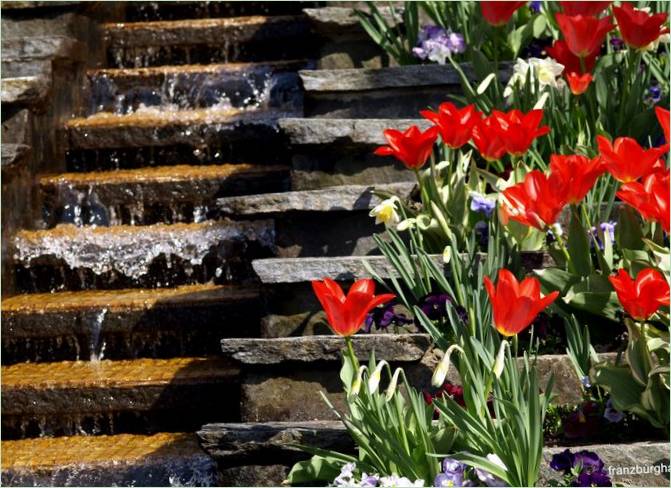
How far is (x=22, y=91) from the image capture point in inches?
187

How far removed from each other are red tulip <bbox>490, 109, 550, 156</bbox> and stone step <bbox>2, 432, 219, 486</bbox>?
4.07 feet

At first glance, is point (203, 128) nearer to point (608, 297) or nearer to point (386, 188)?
point (386, 188)

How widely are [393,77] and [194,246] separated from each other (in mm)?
951

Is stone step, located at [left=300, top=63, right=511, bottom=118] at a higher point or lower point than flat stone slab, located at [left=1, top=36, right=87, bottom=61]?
lower

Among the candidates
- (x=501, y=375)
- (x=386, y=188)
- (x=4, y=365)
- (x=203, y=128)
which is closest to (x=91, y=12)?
(x=203, y=128)

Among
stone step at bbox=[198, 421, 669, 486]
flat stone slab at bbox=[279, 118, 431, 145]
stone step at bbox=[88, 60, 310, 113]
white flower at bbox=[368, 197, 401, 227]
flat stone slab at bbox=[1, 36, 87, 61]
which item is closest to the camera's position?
stone step at bbox=[198, 421, 669, 486]

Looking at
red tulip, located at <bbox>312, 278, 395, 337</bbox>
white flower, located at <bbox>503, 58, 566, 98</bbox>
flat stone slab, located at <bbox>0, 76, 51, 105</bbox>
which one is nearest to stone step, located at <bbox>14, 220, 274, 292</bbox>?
flat stone slab, located at <bbox>0, 76, 51, 105</bbox>

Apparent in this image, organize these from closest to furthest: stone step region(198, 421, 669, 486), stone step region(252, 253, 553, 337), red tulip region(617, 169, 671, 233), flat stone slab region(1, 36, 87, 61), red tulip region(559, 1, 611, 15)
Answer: red tulip region(617, 169, 671, 233) < stone step region(198, 421, 669, 486) < stone step region(252, 253, 553, 337) < red tulip region(559, 1, 611, 15) < flat stone slab region(1, 36, 87, 61)

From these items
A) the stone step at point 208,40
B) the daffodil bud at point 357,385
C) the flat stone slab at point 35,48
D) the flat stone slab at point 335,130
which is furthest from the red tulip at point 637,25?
the flat stone slab at point 35,48

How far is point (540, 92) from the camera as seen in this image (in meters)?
3.95

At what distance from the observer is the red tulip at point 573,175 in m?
2.82

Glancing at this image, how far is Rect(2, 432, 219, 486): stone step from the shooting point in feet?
11.3

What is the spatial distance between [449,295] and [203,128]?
2036 millimetres

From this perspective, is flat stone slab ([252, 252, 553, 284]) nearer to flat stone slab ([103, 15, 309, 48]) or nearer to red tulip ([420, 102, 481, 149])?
red tulip ([420, 102, 481, 149])
